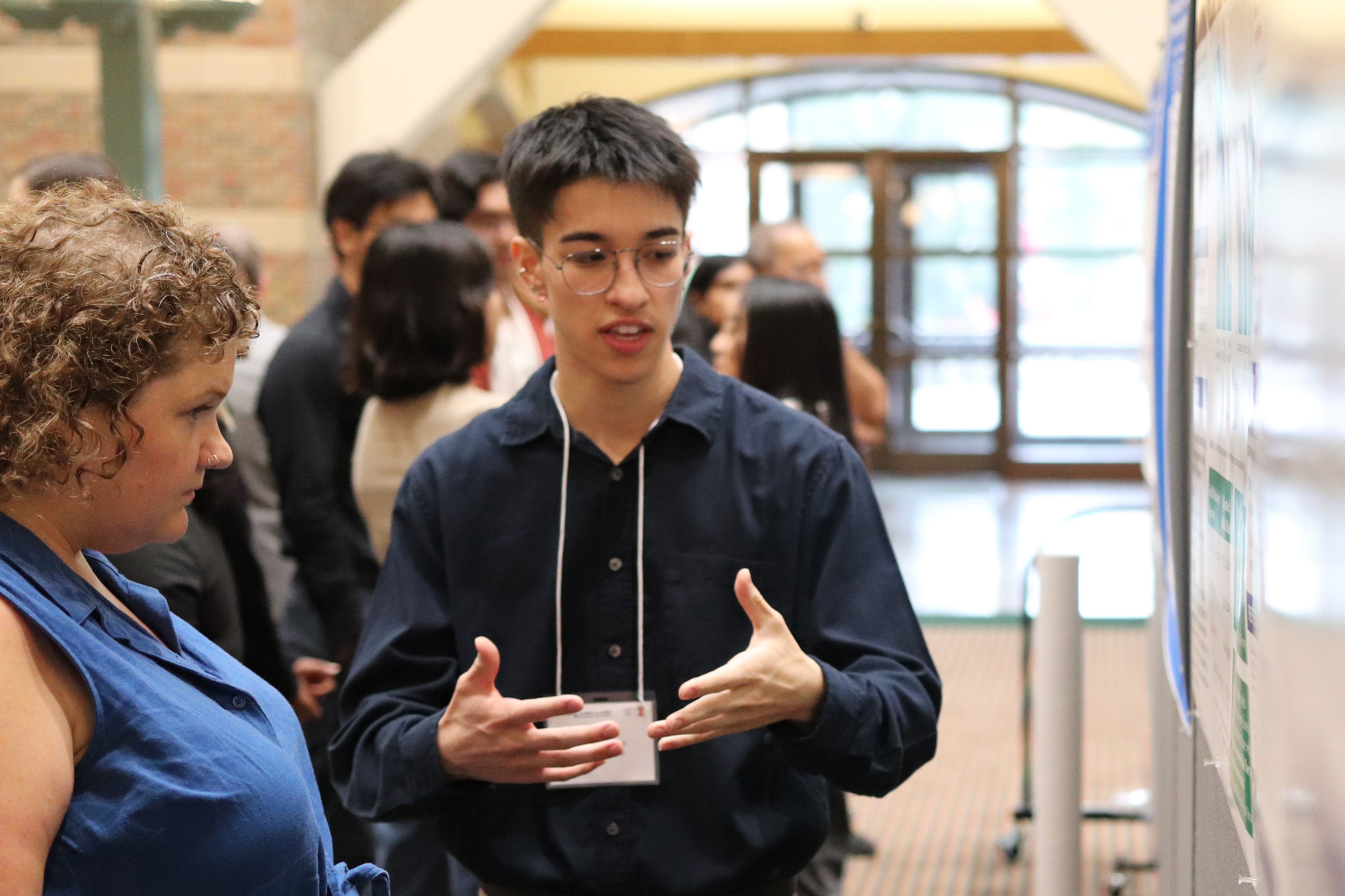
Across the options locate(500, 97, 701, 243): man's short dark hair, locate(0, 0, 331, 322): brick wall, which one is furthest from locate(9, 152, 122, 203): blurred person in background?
locate(0, 0, 331, 322): brick wall

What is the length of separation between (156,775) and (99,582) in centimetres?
24

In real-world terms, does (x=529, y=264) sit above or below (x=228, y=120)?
→ below

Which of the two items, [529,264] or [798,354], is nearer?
[529,264]

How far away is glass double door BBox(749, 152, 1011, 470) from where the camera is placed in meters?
14.1

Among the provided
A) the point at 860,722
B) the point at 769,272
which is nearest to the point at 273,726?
the point at 860,722

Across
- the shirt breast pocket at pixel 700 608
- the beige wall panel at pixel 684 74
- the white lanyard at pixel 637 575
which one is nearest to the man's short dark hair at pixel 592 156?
the white lanyard at pixel 637 575

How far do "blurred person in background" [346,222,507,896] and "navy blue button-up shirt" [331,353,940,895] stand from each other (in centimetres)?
115

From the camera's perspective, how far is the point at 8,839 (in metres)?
1.02

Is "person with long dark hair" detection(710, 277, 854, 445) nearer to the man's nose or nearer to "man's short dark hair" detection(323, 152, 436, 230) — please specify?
"man's short dark hair" detection(323, 152, 436, 230)

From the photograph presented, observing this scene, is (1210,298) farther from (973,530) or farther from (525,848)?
(973,530)

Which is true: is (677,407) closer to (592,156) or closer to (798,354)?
(592,156)

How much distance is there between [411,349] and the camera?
2928 mm

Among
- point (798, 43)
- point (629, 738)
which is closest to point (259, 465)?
point (629, 738)

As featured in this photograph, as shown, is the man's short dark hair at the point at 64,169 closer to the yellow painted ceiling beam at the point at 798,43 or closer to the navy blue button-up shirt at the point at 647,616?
the navy blue button-up shirt at the point at 647,616
